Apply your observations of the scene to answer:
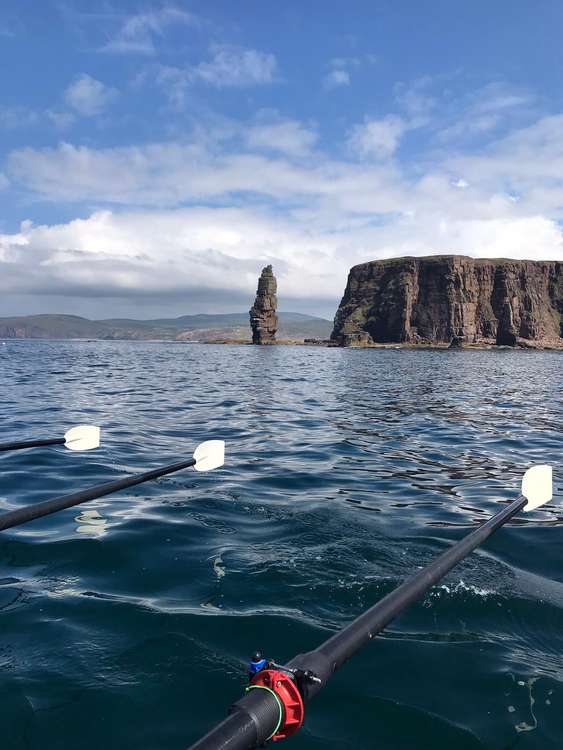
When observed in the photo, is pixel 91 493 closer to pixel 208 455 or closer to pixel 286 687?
pixel 208 455

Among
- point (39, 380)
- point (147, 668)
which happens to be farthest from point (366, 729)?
point (39, 380)

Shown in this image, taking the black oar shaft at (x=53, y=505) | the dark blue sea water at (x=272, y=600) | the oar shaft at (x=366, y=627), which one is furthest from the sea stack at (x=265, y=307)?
the oar shaft at (x=366, y=627)

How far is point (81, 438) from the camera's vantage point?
10.1 metres

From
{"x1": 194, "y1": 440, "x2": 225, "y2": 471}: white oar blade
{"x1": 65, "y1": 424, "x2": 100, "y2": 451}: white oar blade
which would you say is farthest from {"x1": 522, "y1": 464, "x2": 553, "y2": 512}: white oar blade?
{"x1": 65, "y1": 424, "x2": 100, "y2": 451}: white oar blade

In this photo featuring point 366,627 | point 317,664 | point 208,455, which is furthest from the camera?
point 208,455

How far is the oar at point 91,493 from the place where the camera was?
16.0 feet

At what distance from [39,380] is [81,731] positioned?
111 feet

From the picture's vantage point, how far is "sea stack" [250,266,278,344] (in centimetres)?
A: 18900

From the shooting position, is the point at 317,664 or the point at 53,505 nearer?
the point at 317,664

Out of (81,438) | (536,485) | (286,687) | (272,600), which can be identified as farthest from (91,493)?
(536,485)

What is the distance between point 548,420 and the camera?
19875mm

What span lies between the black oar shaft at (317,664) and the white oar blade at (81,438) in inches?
314

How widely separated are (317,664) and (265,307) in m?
188

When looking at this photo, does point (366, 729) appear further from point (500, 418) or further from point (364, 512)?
point (500, 418)
